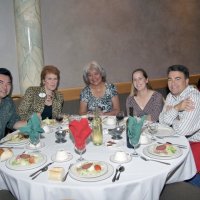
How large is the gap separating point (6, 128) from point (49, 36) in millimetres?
1646

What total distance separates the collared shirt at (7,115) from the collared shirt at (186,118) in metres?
1.69

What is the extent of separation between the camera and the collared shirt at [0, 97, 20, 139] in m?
2.91

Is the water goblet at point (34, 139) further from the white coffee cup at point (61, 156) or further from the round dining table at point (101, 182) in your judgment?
the white coffee cup at point (61, 156)

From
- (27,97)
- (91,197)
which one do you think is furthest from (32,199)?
(27,97)

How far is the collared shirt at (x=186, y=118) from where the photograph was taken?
2426 mm

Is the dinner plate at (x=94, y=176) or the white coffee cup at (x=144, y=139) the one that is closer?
the dinner plate at (x=94, y=176)

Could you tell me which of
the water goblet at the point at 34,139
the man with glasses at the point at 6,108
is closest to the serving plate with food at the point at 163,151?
the water goblet at the point at 34,139

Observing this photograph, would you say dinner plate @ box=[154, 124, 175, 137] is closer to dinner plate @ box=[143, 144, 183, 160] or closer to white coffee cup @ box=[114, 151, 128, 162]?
dinner plate @ box=[143, 144, 183, 160]

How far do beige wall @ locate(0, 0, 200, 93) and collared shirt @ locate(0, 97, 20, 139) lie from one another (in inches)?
39.8

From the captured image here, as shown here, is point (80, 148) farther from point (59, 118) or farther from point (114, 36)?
point (114, 36)

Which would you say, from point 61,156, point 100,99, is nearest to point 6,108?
point 100,99

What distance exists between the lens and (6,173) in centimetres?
173

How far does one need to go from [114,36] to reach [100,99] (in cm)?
145

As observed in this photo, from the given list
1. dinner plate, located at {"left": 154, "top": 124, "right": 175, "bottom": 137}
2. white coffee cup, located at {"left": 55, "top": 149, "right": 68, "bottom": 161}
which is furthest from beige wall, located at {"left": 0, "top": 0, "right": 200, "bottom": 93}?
white coffee cup, located at {"left": 55, "top": 149, "right": 68, "bottom": 161}
